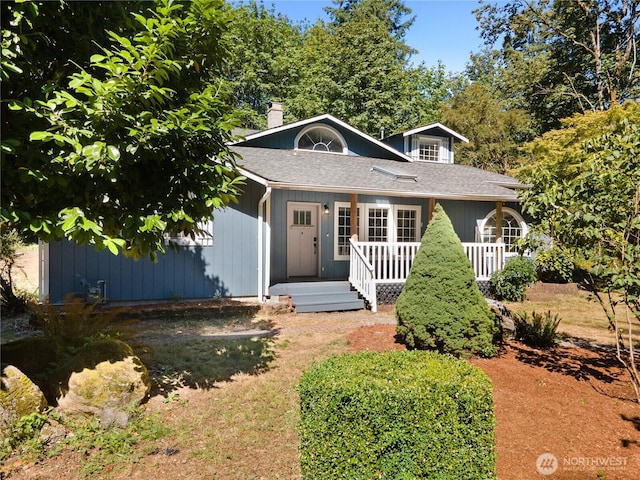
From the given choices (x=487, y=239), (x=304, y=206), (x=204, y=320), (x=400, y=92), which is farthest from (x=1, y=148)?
(x=400, y=92)

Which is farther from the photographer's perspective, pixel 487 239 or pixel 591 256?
pixel 487 239

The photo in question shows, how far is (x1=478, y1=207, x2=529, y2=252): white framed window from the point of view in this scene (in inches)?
537

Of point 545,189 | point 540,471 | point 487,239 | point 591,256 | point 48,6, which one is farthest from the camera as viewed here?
point 487,239

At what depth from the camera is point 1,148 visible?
310cm

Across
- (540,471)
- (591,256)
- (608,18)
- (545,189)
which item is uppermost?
(608,18)

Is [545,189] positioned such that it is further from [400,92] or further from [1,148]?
[400,92]

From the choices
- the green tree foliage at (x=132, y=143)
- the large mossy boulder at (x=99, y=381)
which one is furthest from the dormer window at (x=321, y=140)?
the large mossy boulder at (x=99, y=381)

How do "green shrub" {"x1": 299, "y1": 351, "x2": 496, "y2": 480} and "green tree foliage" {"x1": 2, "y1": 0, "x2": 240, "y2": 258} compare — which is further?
"green tree foliage" {"x1": 2, "y1": 0, "x2": 240, "y2": 258}

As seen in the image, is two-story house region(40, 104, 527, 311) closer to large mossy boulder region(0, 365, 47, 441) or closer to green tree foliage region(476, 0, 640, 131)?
large mossy boulder region(0, 365, 47, 441)

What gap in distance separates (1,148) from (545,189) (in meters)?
5.26

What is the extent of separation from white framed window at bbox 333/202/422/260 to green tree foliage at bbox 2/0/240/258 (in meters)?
7.61

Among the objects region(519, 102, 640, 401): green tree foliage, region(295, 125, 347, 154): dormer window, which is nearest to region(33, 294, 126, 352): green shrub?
region(519, 102, 640, 401): green tree foliage

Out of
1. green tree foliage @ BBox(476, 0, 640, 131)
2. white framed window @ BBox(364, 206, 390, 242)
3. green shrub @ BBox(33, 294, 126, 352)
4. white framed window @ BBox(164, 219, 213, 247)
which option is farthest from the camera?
green tree foliage @ BBox(476, 0, 640, 131)

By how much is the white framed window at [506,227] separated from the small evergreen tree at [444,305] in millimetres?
8418
